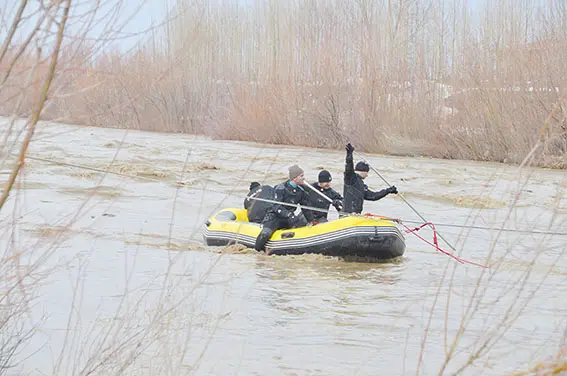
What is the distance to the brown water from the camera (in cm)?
461

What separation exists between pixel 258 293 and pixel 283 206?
2.53m

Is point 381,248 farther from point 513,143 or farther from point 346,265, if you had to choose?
point 513,143

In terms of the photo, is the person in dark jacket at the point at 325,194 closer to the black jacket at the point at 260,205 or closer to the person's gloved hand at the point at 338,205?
the person's gloved hand at the point at 338,205

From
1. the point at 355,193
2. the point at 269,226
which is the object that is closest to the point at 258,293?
the point at 269,226

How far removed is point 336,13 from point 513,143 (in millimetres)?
7592

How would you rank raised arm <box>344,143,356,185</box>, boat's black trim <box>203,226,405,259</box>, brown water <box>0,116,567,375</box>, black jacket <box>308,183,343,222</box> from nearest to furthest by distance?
brown water <box>0,116,567,375</box>
boat's black trim <box>203,226,405,259</box>
raised arm <box>344,143,356,185</box>
black jacket <box>308,183,343,222</box>

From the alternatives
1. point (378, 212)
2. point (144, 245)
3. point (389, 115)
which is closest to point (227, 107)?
point (389, 115)

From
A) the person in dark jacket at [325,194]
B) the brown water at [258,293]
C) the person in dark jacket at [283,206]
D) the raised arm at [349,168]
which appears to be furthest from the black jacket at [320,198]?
the brown water at [258,293]

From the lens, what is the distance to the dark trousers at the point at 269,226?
11.8 m

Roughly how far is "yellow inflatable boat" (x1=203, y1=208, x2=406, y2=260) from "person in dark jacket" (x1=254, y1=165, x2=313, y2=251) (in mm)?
90

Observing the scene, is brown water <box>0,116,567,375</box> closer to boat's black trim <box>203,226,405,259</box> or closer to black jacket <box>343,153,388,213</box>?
boat's black trim <box>203,226,405,259</box>

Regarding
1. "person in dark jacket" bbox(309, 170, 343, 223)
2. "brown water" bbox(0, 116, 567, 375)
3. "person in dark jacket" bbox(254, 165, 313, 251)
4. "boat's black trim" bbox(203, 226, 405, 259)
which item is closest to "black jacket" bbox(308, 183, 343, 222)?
"person in dark jacket" bbox(309, 170, 343, 223)

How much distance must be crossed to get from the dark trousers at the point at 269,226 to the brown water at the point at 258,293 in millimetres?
204

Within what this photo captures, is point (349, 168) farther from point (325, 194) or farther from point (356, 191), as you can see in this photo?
point (325, 194)
